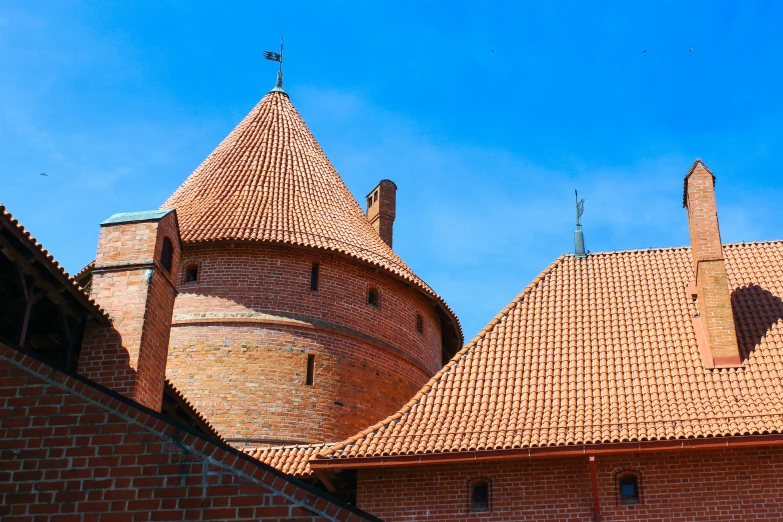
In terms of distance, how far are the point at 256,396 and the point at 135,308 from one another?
526 centimetres

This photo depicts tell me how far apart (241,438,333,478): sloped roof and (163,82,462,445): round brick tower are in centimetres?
91

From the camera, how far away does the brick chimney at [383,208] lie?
71.7 feet

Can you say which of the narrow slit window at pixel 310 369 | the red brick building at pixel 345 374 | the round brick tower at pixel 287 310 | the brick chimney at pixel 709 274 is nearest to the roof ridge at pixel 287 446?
the red brick building at pixel 345 374

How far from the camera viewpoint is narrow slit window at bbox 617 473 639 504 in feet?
39.9

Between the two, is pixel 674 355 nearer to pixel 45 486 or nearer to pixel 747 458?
pixel 747 458

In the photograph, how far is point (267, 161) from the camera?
65.6 ft

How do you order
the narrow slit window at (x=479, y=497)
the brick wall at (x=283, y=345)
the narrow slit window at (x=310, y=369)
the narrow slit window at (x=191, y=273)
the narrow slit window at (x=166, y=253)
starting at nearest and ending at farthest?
1. the narrow slit window at (x=479, y=497)
2. the narrow slit window at (x=166, y=253)
3. the brick wall at (x=283, y=345)
4. the narrow slit window at (x=310, y=369)
5. the narrow slit window at (x=191, y=273)

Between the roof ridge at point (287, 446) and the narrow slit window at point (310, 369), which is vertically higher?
the narrow slit window at point (310, 369)

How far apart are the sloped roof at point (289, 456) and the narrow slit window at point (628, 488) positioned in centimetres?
428

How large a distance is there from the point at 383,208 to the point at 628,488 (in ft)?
36.6

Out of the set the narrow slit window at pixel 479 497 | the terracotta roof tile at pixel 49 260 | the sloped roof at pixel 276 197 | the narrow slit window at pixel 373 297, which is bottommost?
the narrow slit window at pixel 479 497

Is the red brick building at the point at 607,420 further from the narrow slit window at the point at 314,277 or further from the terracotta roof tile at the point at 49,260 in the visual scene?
the narrow slit window at the point at 314,277

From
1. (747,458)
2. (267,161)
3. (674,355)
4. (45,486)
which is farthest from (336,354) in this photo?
(45,486)

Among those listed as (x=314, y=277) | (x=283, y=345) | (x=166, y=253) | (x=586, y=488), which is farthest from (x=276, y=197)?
(x=586, y=488)
